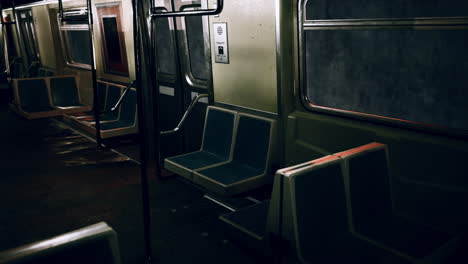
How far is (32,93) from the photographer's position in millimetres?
7801

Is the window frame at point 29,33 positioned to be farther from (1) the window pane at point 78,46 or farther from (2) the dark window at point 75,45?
(1) the window pane at point 78,46

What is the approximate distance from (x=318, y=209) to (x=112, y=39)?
5232 mm

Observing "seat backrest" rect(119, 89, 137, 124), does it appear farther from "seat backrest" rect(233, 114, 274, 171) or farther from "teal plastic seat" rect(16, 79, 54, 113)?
"seat backrest" rect(233, 114, 274, 171)

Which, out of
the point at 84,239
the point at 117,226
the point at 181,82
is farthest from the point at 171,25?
the point at 84,239

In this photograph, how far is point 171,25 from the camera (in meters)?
5.05

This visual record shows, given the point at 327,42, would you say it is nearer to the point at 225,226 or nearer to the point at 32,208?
the point at 225,226

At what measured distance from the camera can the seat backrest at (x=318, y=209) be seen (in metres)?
2.29

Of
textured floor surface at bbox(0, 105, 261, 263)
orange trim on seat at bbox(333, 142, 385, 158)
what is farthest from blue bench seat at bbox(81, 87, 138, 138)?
orange trim on seat at bbox(333, 142, 385, 158)

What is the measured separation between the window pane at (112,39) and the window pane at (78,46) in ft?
5.14

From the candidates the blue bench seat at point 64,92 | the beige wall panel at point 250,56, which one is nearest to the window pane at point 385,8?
the beige wall panel at point 250,56

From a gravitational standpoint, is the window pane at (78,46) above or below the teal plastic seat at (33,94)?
above

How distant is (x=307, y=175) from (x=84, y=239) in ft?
4.18

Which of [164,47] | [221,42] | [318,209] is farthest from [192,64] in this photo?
[318,209]

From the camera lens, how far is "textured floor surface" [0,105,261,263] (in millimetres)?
3279
